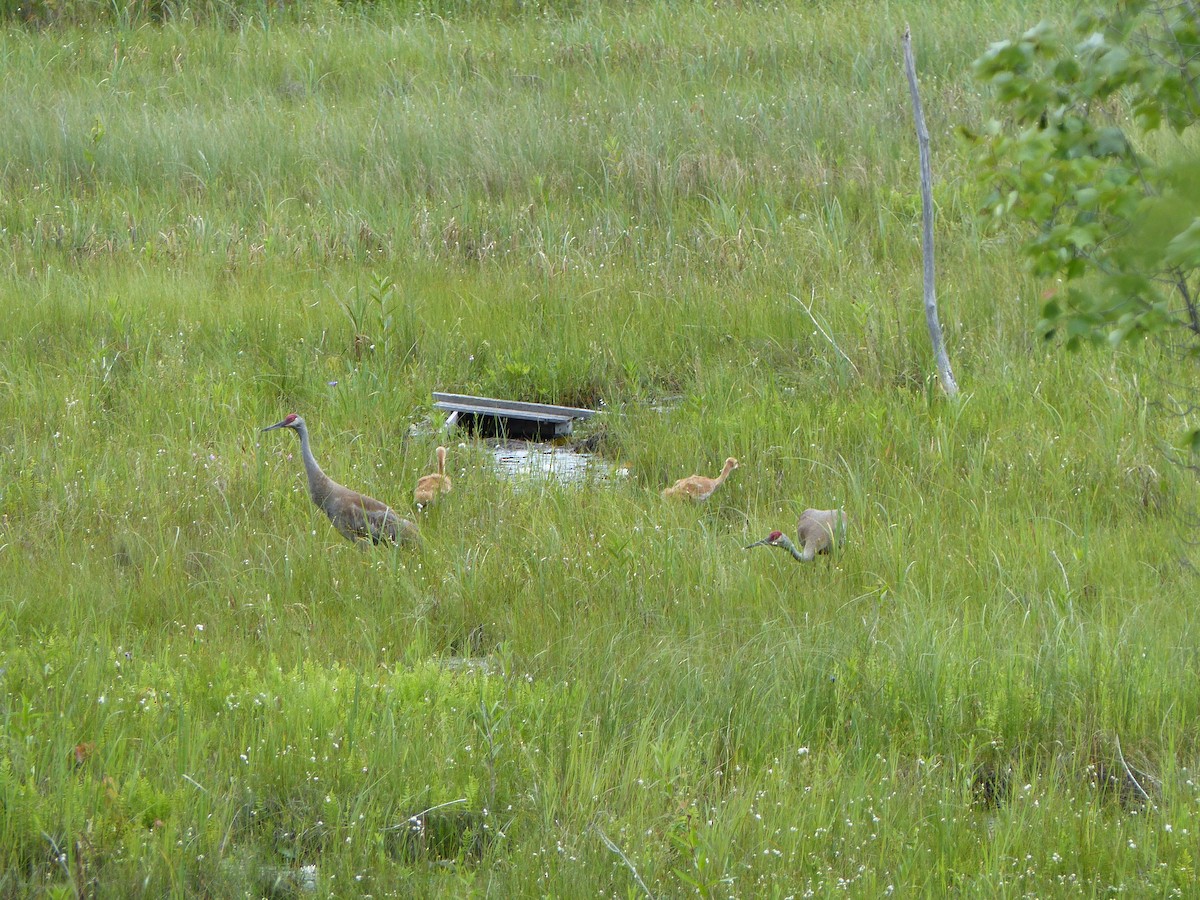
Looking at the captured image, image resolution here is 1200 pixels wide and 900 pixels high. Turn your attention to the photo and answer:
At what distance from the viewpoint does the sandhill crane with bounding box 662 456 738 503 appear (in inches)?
250

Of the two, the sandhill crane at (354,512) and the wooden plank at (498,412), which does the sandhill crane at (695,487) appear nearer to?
the sandhill crane at (354,512)

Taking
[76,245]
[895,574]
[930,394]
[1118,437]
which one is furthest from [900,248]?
[76,245]

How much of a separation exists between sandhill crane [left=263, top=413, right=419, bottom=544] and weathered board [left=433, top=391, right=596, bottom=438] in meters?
1.65

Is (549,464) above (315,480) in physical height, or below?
below

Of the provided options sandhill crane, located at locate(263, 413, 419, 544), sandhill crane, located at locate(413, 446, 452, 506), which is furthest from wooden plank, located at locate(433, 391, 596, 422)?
sandhill crane, located at locate(263, 413, 419, 544)

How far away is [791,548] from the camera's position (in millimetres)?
5473

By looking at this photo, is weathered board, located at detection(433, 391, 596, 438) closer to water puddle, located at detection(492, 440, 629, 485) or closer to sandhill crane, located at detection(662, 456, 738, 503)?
water puddle, located at detection(492, 440, 629, 485)

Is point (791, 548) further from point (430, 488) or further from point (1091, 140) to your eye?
point (1091, 140)

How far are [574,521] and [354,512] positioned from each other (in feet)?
3.39

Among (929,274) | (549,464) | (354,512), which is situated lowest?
(549,464)

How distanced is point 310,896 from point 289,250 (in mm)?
6838

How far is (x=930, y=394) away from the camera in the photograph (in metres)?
7.17

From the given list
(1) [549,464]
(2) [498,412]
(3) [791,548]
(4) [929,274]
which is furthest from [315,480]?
(4) [929,274]

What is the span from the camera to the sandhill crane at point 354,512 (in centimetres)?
586
